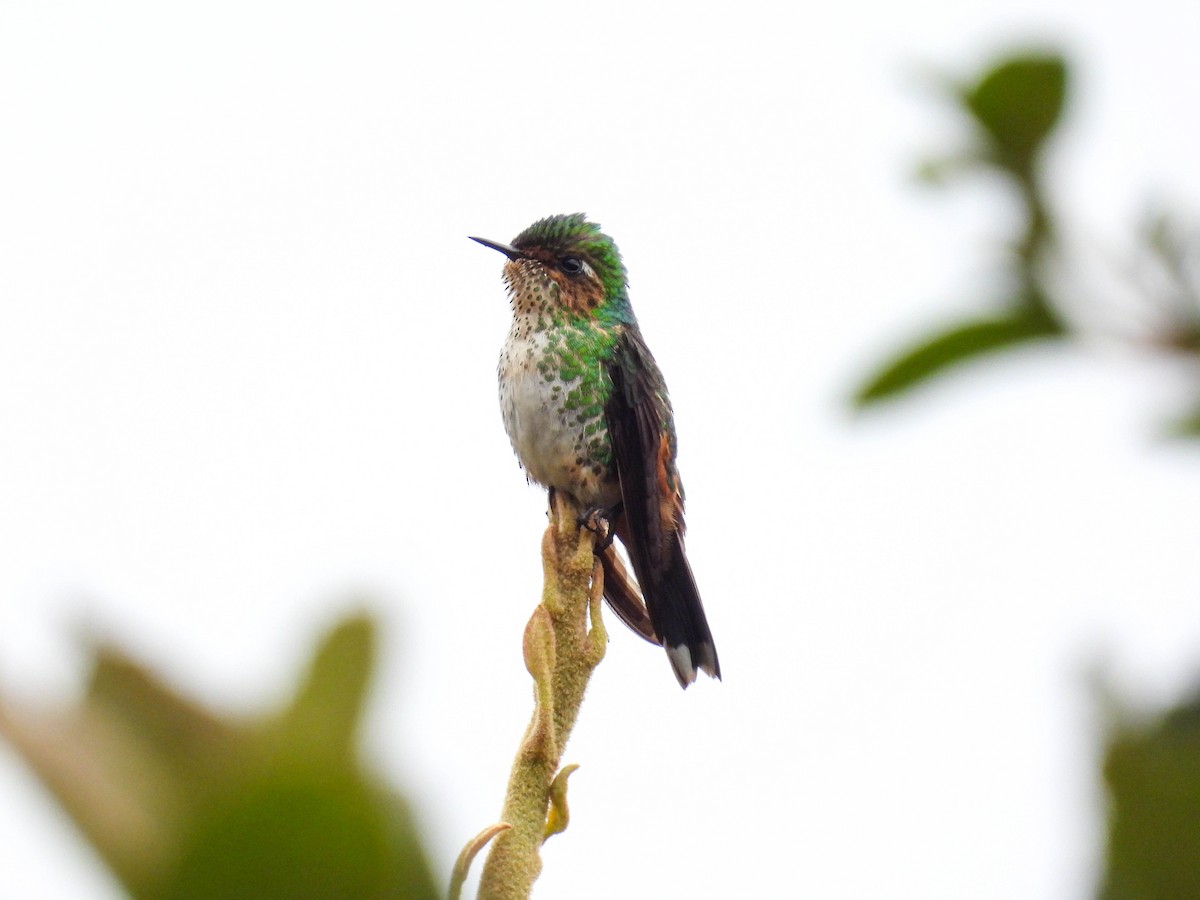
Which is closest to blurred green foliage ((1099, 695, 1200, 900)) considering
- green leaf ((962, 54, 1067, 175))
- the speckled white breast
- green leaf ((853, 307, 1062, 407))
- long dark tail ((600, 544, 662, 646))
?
green leaf ((853, 307, 1062, 407))

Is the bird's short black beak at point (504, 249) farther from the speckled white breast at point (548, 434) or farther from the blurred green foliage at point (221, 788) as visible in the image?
the blurred green foliage at point (221, 788)

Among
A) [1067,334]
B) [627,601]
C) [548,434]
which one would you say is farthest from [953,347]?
[548,434]

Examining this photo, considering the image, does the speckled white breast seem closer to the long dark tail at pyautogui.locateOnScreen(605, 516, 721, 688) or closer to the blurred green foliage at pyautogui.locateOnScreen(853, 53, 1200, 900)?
the long dark tail at pyautogui.locateOnScreen(605, 516, 721, 688)

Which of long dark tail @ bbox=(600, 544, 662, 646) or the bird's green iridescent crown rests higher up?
the bird's green iridescent crown

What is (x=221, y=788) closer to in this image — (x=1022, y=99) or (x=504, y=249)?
(x=1022, y=99)

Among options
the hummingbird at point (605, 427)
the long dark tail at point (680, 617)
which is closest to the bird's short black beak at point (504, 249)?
the hummingbird at point (605, 427)

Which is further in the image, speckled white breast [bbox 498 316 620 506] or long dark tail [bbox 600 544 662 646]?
speckled white breast [bbox 498 316 620 506]
